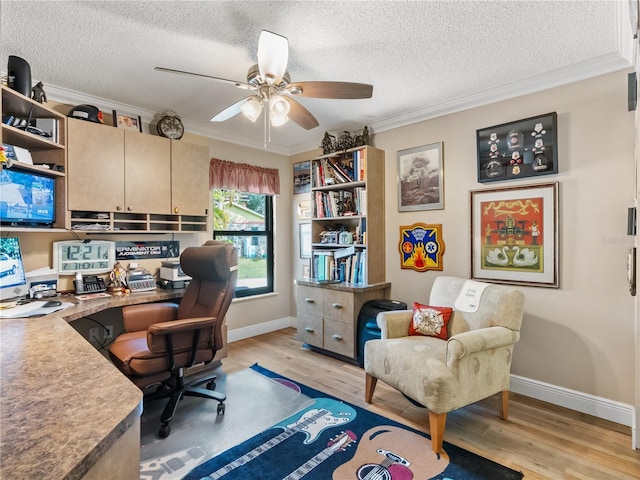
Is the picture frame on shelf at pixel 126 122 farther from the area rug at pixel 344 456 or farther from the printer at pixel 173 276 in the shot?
the area rug at pixel 344 456

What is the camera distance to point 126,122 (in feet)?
9.61

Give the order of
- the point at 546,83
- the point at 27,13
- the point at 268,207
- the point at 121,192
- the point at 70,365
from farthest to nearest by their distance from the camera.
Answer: the point at 268,207, the point at 121,192, the point at 546,83, the point at 27,13, the point at 70,365

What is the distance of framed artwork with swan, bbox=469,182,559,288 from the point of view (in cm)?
249

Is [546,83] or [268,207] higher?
[546,83]

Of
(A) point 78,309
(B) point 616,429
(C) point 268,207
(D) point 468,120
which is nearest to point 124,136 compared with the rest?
(A) point 78,309

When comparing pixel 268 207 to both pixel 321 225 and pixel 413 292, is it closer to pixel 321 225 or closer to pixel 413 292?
pixel 321 225

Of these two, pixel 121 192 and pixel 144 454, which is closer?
pixel 144 454

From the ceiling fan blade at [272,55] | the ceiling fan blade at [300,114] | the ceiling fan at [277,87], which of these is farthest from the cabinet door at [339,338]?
the ceiling fan blade at [272,55]

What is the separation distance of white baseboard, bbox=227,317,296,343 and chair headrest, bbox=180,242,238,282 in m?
1.67

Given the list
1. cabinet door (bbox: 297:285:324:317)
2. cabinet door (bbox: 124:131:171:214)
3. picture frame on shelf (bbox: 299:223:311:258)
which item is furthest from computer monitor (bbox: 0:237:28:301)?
picture frame on shelf (bbox: 299:223:311:258)

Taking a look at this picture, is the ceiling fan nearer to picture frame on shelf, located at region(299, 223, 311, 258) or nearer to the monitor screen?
the monitor screen

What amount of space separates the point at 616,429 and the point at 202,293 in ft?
9.62

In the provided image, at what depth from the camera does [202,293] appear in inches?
98.2

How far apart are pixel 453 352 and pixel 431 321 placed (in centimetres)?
59
